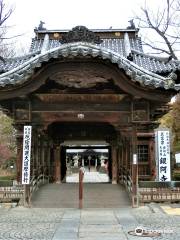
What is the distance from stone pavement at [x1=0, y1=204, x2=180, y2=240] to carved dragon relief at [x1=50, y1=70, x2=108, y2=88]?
4.22 metres

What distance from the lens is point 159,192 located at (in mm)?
15109

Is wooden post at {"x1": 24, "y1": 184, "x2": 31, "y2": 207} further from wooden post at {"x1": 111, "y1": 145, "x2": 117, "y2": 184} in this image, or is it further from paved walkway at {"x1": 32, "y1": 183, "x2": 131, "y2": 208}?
wooden post at {"x1": 111, "y1": 145, "x2": 117, "y2": 184}

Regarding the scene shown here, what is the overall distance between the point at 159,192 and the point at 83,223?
512 cm

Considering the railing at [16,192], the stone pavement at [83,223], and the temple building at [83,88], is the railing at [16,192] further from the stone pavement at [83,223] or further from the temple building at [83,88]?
the temple building at [83,88]

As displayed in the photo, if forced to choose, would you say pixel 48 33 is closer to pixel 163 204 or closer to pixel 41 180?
pixel 41 180

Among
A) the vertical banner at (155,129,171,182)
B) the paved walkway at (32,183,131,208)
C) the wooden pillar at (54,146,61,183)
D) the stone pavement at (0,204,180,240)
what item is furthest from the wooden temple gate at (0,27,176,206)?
the wooden pillar at (54,146,61,183)

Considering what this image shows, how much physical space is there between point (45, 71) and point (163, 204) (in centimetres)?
618

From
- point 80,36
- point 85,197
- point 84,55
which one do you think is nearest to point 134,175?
point 85,197

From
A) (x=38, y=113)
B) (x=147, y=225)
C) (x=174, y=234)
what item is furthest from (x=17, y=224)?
(x=38, y=113)

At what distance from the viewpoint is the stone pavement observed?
29.5 feet

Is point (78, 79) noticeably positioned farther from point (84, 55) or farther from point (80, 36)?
point (80, 36)

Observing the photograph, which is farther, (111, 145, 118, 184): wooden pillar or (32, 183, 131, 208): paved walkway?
(111, 145, 118, 184): wooden pillar

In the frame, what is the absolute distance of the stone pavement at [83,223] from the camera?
29.5 ft

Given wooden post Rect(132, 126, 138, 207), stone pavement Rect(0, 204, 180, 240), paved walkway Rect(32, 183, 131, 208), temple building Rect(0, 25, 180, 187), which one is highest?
temple building Rect(0, 25, 180, 187)
